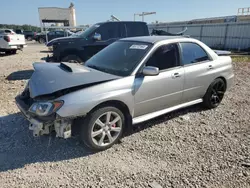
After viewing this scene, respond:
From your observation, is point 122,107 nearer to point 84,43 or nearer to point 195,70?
point 195,70

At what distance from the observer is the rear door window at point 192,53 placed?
156 inches

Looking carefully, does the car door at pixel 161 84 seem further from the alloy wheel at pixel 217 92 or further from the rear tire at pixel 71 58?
the rear tire at pixel 71 58

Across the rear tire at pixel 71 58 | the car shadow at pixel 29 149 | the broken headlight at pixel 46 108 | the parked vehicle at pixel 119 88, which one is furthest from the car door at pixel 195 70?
the rear tire at pixel 71 58

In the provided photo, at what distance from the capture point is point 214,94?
463 centimetres

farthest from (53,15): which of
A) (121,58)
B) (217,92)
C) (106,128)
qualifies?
(106,128)

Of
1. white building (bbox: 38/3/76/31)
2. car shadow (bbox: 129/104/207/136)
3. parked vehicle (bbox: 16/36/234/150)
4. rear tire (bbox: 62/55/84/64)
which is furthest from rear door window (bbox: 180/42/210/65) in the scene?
white building (bbox: 38/3/76/31)

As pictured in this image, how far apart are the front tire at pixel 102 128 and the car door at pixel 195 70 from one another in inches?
61.6

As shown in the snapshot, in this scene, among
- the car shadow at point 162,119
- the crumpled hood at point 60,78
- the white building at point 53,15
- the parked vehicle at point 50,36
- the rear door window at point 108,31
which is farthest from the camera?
the white building at point 53,15

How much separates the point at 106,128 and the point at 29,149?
1.23 meters

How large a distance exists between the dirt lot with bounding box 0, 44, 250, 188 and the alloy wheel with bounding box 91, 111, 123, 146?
18 centimetres

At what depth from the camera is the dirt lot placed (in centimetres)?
256

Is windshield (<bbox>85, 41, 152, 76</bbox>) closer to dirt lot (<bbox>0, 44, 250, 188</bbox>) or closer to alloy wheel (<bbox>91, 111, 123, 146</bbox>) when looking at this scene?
alloy wheel (<bbox>91, 111, 123, 146</bbox>)

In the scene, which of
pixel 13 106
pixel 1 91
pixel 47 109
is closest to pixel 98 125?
pixel 47 109

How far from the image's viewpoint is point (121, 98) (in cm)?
307
